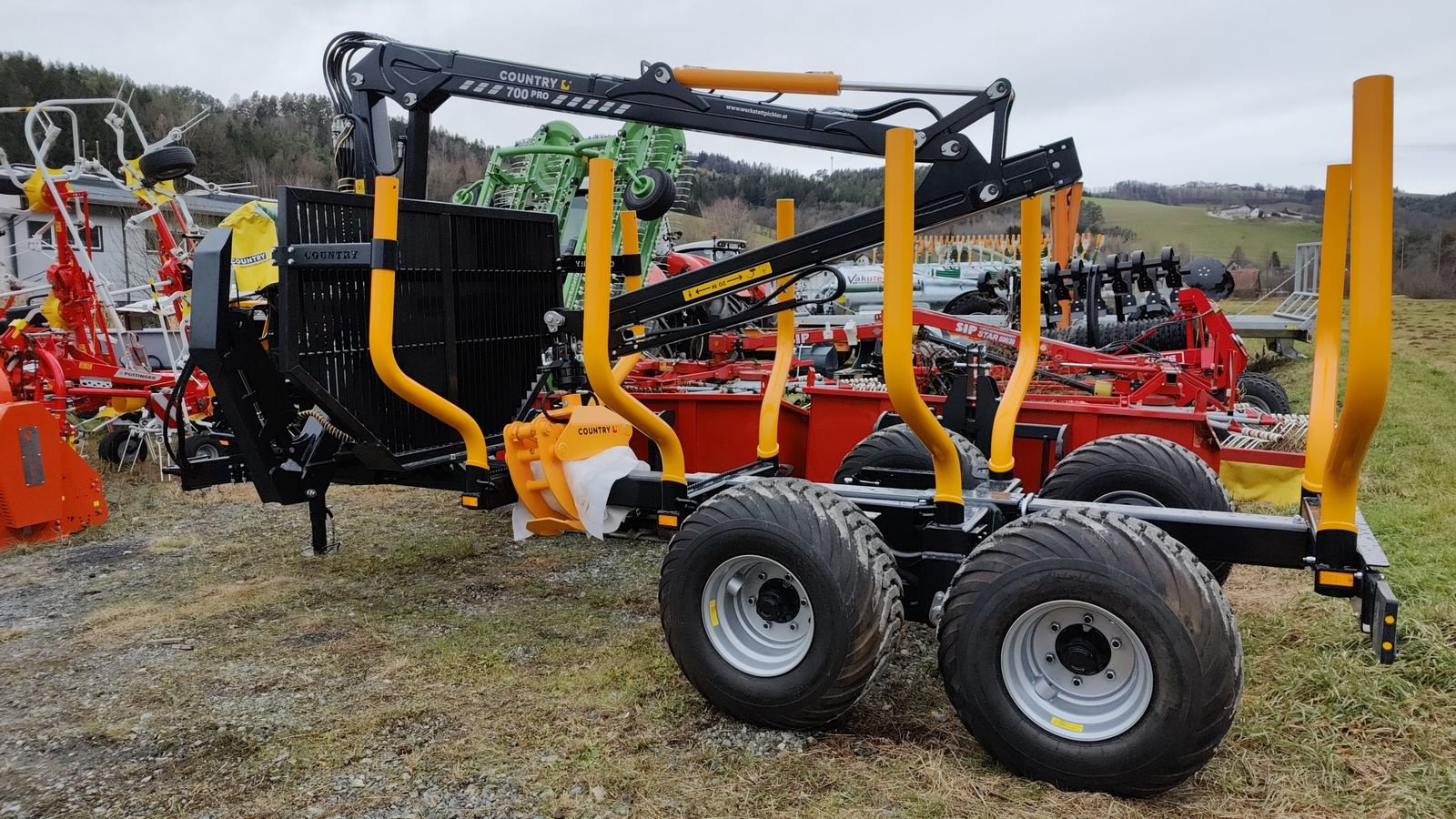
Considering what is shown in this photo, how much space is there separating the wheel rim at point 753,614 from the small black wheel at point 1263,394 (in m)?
7.83

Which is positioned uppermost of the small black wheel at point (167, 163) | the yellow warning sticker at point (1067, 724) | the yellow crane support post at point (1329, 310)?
the small black wheel at point (167, 163)

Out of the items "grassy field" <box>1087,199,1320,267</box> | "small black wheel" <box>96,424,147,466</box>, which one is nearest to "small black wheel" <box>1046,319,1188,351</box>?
"small black wheel" <box>96,424,147,466</box>

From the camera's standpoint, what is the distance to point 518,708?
3.76 m

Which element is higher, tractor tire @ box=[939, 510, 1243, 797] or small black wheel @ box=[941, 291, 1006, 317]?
small black wheel @ box=[941, 291, 1006, 317]

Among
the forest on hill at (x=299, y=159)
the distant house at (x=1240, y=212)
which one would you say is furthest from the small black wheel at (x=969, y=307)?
the distant house at (x=1240, y=212)

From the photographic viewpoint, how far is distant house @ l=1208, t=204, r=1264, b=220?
32.3 m

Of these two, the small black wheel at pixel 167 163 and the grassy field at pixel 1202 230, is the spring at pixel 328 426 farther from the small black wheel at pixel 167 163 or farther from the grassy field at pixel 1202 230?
the grassy field at pixel 1202 230

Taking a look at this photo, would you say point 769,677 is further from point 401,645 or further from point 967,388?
point 967,388

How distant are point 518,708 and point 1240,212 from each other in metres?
35.6

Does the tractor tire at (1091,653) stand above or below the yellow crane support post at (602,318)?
below

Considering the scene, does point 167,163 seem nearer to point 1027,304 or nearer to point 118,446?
point 118,446

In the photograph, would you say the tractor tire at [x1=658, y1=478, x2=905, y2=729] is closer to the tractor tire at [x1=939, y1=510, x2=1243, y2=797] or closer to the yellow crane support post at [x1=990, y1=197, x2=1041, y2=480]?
the tractor tire at [x1=939, y1=510, x2=1243, y2=797]

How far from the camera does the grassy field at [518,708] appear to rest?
10.0 feet

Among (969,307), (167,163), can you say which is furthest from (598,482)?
(969,307)
